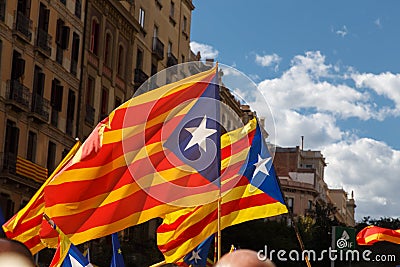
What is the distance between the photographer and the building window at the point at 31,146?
32.5 meters

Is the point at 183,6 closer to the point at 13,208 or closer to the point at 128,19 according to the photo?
the point at 128,19

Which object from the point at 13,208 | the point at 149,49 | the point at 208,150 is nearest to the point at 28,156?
the point at 13,208

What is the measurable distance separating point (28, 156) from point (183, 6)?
2232 centimetres

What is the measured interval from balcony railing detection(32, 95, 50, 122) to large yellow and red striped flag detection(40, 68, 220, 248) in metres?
21.0

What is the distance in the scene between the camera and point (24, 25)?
104 ft

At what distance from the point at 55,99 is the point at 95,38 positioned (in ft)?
17.7

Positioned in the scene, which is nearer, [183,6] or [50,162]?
[50,162]

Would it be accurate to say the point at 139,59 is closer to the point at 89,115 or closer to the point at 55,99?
the point at 89,115

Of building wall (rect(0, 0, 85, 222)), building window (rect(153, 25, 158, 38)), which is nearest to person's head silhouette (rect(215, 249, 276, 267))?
building wall (rect(0, 0, 85, 222))


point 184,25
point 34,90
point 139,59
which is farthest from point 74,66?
point 184,25

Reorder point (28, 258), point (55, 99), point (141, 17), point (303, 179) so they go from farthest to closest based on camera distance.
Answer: point (303, 179)
point (141, 17)
point (55, 99)
point (28, 258)

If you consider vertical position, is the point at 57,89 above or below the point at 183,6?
below

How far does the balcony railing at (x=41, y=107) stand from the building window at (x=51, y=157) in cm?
151

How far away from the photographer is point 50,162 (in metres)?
34.8
